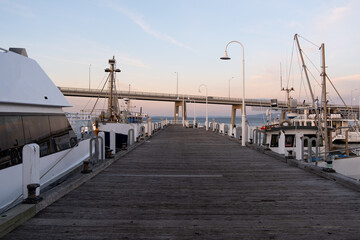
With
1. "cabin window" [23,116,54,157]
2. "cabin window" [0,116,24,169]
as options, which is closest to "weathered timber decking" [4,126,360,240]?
"cabin window" [0,116,24,169]

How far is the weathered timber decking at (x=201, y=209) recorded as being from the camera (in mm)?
4012

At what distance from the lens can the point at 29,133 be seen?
7.22 metres

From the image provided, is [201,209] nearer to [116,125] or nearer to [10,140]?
[10,140]

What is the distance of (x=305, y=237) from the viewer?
12.8ft

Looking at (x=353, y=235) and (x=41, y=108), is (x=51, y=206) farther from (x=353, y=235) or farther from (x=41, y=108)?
(x=353, y=235)

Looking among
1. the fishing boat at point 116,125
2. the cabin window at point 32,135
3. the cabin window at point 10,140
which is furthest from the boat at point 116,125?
the cabin window at point 10,140

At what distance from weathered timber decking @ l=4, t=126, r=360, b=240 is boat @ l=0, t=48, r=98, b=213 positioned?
1088 mm

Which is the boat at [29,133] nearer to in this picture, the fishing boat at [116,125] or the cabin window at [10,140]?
the cabin window at [10,140]

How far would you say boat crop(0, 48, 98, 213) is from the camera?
562 cm

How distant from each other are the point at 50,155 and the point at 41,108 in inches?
61.3

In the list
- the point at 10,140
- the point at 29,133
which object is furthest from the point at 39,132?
the point at 10,140

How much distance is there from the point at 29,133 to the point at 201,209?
16.4ft

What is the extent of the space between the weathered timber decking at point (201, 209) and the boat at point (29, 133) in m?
1.09

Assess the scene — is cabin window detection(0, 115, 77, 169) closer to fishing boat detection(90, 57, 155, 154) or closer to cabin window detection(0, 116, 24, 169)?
cabin window detection(0, 116, 24, 169)
